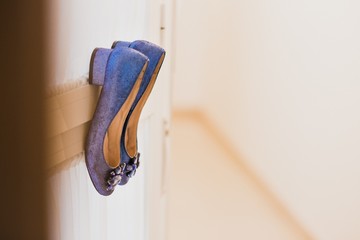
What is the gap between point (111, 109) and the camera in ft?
2.04

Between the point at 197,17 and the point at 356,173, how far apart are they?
2455 mm

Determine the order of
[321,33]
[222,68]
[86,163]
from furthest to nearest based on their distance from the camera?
[222,68], [321,33], [86,163]

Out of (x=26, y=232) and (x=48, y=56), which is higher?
(x=48, y=56)

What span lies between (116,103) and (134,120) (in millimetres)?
93

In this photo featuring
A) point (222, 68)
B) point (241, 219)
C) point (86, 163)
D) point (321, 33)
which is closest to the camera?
point (86, 163)

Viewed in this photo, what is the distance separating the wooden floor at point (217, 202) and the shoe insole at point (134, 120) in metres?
1.05

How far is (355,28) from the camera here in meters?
1.75

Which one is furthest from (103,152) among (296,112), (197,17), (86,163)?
(197,17)

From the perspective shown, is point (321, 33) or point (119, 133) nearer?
point (119, 133)

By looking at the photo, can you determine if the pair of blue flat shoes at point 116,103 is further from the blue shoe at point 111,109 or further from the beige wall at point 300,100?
the beige wall at point 300,100

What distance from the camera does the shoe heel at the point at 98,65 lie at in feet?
2.09

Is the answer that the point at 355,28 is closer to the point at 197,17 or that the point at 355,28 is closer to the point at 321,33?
the point at 321,33

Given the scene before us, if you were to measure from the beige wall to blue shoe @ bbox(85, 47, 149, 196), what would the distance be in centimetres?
142

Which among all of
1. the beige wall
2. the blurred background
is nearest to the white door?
the blurred background
